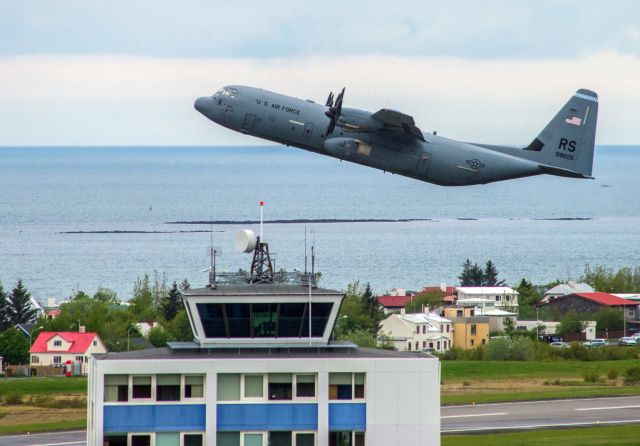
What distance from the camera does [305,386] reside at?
51.4 meters

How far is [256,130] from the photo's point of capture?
3219 inches

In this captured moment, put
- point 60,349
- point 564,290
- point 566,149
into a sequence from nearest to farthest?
point 566,149 < point 60,349 < point 564,290

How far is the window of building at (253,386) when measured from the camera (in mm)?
51125

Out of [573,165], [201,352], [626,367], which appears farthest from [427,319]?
[201,352]

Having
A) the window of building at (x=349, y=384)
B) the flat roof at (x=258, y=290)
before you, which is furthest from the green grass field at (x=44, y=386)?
the window of building at (x=349, y=384)

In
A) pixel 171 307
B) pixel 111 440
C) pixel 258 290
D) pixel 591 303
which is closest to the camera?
pixel 111 440

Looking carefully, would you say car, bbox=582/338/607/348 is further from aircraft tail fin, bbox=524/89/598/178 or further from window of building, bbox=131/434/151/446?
window of building, bbox=131/434/151/446

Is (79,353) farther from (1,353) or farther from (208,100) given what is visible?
(208,100)

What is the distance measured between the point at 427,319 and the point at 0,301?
4671cm

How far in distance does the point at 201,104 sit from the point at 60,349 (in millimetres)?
46637

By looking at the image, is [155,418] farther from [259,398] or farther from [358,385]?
[358,385]

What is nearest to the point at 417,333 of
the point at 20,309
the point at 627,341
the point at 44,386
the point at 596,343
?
the point at 596,343

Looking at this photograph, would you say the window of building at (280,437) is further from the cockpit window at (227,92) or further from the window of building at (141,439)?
the cockpit window at (227,92)

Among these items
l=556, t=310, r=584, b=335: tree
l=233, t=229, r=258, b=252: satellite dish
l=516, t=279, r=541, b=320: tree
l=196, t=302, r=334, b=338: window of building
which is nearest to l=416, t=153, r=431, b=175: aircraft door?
l=233, t=229, r=258, b=252: satellite dish
